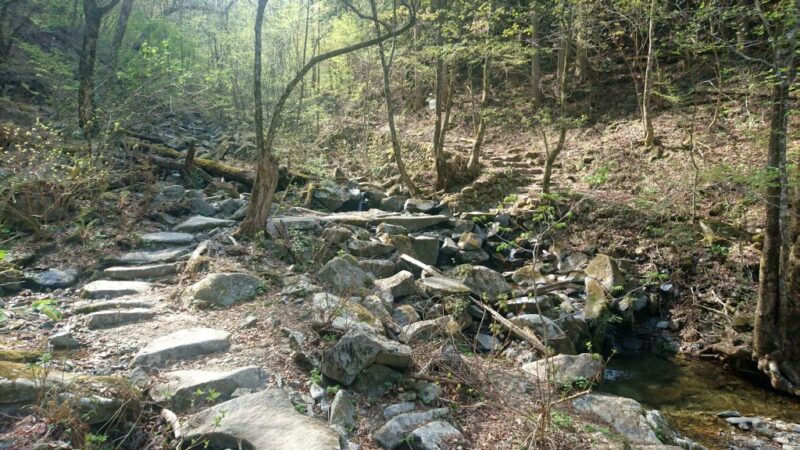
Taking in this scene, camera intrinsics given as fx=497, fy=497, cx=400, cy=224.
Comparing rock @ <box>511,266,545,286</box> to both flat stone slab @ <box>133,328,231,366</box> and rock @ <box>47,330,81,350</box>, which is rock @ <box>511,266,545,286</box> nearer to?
flat stone slab @ <box>133,328,231,366</box>

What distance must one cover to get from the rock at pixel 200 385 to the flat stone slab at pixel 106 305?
6.04 ft

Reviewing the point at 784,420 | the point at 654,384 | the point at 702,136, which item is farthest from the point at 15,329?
the point at 702,136

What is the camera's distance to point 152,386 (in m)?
3.55

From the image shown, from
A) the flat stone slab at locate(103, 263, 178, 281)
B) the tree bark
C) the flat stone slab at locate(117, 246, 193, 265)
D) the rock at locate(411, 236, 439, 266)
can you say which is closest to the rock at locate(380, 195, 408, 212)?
the rock at locate(411, 236, 439, 266)

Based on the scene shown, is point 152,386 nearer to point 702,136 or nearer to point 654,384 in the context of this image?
point 654,384

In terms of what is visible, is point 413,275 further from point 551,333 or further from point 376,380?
point 376,380

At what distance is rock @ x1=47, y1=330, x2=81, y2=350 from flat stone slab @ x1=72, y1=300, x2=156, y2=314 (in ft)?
2.45

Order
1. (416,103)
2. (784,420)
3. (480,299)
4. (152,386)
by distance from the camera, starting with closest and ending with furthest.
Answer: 1. (152,386)
2. (784,420)
3. (480,299)
4. (416,103)

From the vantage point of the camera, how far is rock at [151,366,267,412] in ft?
11.2

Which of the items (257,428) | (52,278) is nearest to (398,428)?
(257,428)

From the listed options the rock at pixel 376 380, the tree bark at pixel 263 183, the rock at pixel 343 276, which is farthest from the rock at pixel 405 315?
the tree bark at pixel 263 183

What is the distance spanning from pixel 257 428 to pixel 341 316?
1.56 meters

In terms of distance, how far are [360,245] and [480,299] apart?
2.10 meters

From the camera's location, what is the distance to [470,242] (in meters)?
9.79
